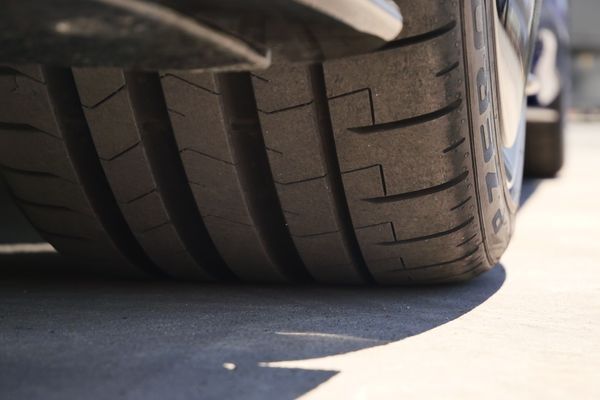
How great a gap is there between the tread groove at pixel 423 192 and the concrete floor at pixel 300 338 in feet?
0.55

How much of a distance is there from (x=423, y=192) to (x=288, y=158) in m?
0.19

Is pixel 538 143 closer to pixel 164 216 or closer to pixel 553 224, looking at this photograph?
pixel 553 224

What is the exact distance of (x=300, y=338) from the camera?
108 centimetres

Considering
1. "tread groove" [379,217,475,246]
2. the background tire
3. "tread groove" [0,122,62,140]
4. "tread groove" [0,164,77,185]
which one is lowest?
the background tire

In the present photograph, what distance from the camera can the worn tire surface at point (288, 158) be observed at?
108cm

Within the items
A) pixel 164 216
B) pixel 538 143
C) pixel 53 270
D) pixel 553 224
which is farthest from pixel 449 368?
pixel 538 143

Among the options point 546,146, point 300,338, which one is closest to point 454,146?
point 300,338

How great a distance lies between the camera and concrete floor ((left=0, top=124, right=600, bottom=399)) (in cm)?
89

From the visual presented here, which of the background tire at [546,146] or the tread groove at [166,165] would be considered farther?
the background tire at [546,146]

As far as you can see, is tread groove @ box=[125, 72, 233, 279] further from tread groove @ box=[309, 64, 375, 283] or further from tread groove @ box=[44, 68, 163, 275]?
tread groove @ box=[309, 64, 375, 283]

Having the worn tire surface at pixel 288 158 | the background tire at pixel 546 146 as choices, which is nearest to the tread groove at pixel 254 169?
the worn tire surface at pixel 288 158

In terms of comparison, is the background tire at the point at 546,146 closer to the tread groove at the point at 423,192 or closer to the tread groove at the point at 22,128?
the tread groove at the point at 423,192

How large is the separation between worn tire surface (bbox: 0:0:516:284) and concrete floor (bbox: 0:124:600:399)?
76mm

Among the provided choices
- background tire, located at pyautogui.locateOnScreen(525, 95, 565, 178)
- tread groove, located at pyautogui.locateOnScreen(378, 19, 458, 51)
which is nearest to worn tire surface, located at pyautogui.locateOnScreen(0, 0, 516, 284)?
tread groove, located at pyautogui.locateOnScreen(378, 19, 458, 51)
